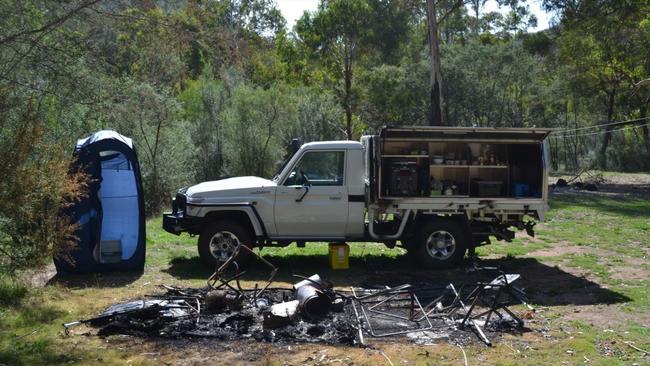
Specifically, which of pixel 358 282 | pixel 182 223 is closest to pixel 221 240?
pixel 182 223

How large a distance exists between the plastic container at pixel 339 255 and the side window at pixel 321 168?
3.34ft

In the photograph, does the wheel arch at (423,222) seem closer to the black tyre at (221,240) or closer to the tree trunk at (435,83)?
the black tyre at (221,240)

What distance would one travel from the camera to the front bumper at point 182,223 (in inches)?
409

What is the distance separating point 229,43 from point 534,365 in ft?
18.0

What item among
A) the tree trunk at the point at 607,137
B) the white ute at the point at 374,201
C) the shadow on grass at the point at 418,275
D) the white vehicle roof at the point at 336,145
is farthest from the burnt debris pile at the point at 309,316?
the tree trunk at the point at 607,137

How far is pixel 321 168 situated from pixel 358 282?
6.53ft

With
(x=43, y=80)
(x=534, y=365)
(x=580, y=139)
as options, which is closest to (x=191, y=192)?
(x=43, y=80)

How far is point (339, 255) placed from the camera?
10.6 m

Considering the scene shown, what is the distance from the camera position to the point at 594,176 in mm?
30906

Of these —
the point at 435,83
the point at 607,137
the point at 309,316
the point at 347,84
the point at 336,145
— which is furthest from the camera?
the point at 607,137

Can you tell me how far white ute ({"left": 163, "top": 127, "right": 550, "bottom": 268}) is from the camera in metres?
10.4

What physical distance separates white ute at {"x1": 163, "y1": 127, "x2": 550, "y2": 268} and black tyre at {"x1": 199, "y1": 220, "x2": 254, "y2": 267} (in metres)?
0.02

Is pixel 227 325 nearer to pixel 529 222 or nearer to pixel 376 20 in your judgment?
pixel 529 222

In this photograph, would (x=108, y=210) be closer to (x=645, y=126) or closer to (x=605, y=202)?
(x=605, y=202)
